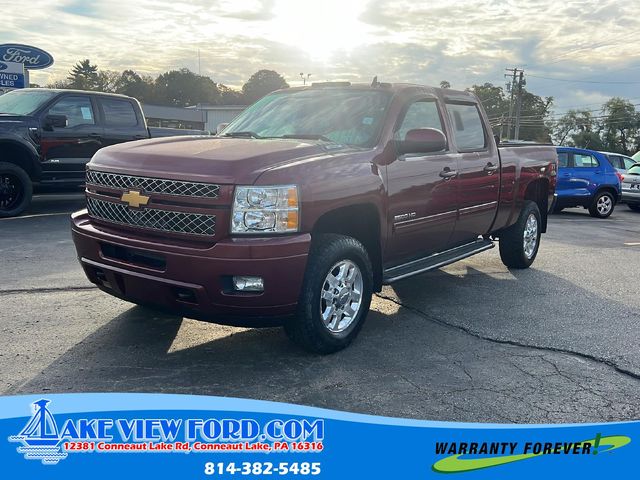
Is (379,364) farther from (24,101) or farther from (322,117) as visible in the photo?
(24,101)

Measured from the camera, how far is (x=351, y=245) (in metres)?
4.18

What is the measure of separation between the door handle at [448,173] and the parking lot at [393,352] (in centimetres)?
121

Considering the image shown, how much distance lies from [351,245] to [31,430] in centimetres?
223

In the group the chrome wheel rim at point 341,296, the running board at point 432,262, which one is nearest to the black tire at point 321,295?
the chrome wheel rim at point 341,296

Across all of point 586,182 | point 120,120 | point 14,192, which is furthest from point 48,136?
point 586,182

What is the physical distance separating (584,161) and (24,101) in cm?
1244

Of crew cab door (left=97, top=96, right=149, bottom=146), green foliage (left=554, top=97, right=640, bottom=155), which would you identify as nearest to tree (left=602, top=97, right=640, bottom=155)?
green foliage (left=554, top=97, right=640, bottom=155)

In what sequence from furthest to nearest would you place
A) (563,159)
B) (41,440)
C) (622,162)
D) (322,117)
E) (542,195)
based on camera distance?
(622,162) < (563,159) < (542,195) < (322,117) < (41,440)

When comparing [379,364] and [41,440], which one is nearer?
[41,440]

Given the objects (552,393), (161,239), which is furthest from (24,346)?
(552,393)

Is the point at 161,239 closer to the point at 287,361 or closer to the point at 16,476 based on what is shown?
the point at 287,361

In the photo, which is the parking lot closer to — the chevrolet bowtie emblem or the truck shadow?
Answer: the truck shadow

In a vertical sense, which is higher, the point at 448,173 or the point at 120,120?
the point at 120,120

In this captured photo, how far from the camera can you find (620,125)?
8744cm
